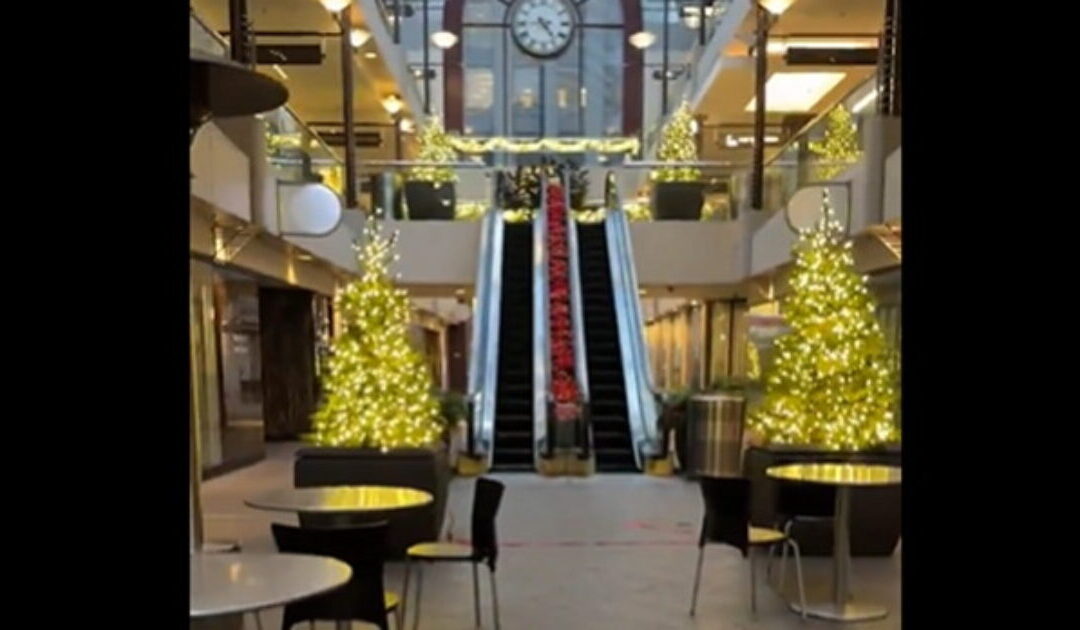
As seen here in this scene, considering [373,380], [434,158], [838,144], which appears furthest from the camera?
[434,158]

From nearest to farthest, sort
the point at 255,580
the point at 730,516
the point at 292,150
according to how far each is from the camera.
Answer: the point at 255,580, the point at 730,516, the point at 292,150

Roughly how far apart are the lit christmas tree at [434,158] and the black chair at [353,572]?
47.9 feet

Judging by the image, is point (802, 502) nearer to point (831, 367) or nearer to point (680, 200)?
point (831, 367)

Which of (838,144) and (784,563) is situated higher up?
(838,144)

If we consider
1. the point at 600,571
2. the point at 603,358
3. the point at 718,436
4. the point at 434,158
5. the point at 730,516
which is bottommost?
the point at 600,571

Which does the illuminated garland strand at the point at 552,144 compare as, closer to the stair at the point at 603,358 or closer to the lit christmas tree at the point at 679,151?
the lit christmas tree at the point at 679,151

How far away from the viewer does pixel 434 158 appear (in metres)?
20.5

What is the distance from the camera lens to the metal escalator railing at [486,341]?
13391mm

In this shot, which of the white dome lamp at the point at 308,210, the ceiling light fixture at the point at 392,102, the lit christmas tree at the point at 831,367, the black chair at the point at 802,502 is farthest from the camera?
the ceiling light fixture at the point at 392,102

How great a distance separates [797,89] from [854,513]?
1385cm

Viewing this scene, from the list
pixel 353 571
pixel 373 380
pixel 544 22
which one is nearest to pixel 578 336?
pixel 373 380

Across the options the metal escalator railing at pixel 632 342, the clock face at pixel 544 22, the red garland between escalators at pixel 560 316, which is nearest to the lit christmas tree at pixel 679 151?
the metal escalator railing at pixel 632 342
